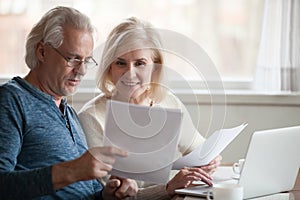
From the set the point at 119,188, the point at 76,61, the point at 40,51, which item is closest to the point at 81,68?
the point at 76,61

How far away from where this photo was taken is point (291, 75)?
10.8 ft

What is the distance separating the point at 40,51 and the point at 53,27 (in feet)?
0.31

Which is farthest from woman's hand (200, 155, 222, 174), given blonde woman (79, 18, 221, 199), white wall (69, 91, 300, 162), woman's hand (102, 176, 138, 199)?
white wall (69, 91, 300, 162)

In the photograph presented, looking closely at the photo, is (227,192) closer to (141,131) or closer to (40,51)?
(141,131)

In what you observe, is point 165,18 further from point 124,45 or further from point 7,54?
point 124,45

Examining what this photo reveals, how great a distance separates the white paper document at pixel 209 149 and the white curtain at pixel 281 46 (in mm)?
1245

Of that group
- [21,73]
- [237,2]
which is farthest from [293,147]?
[21,73]

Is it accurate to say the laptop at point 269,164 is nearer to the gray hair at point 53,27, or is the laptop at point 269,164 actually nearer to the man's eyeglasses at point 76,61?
the man's eyeglasses at point 76,61

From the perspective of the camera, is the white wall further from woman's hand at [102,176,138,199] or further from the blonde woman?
woman's hand at [102,176,138,199]

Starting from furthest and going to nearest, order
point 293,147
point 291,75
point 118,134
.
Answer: point 291,75
point 293,147
point 118,134

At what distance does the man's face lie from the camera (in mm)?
2031

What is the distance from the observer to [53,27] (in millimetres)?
2020

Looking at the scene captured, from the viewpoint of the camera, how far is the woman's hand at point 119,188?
6.74ft

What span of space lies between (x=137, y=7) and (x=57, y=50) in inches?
58.9
